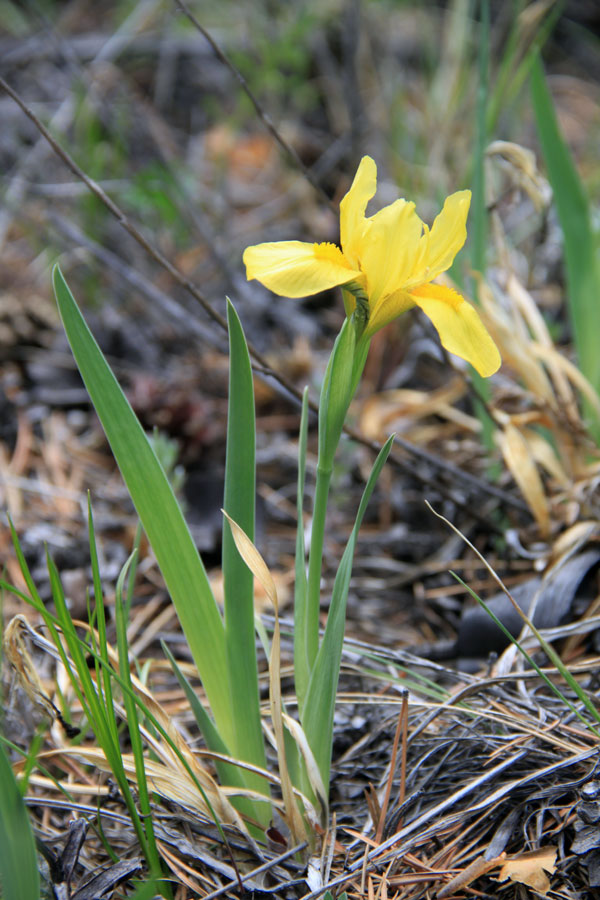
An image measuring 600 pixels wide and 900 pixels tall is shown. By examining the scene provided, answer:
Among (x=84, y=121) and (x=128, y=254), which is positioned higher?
(x=84, y=121)

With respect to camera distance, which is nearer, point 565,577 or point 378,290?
point 378,290

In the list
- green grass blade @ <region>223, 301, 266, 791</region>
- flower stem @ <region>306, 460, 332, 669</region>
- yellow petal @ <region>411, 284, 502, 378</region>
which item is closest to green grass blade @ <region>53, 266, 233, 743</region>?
green grass blade @ <region>223, 301, 266, 791</region>

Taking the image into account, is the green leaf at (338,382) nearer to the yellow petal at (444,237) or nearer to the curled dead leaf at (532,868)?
the yellow petal at (444,237)

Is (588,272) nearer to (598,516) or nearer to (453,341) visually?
(598,516)

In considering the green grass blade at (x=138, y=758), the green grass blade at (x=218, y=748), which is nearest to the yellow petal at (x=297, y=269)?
the green grass blade at (x=138, y=758)

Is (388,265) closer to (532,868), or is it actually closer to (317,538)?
(317,538)

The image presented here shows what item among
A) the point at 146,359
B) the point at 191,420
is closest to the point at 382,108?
the point at 146,359

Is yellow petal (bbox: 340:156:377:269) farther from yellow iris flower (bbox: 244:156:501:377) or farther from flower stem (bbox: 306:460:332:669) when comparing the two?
flower stem (bbox: 306:460:332:669)
